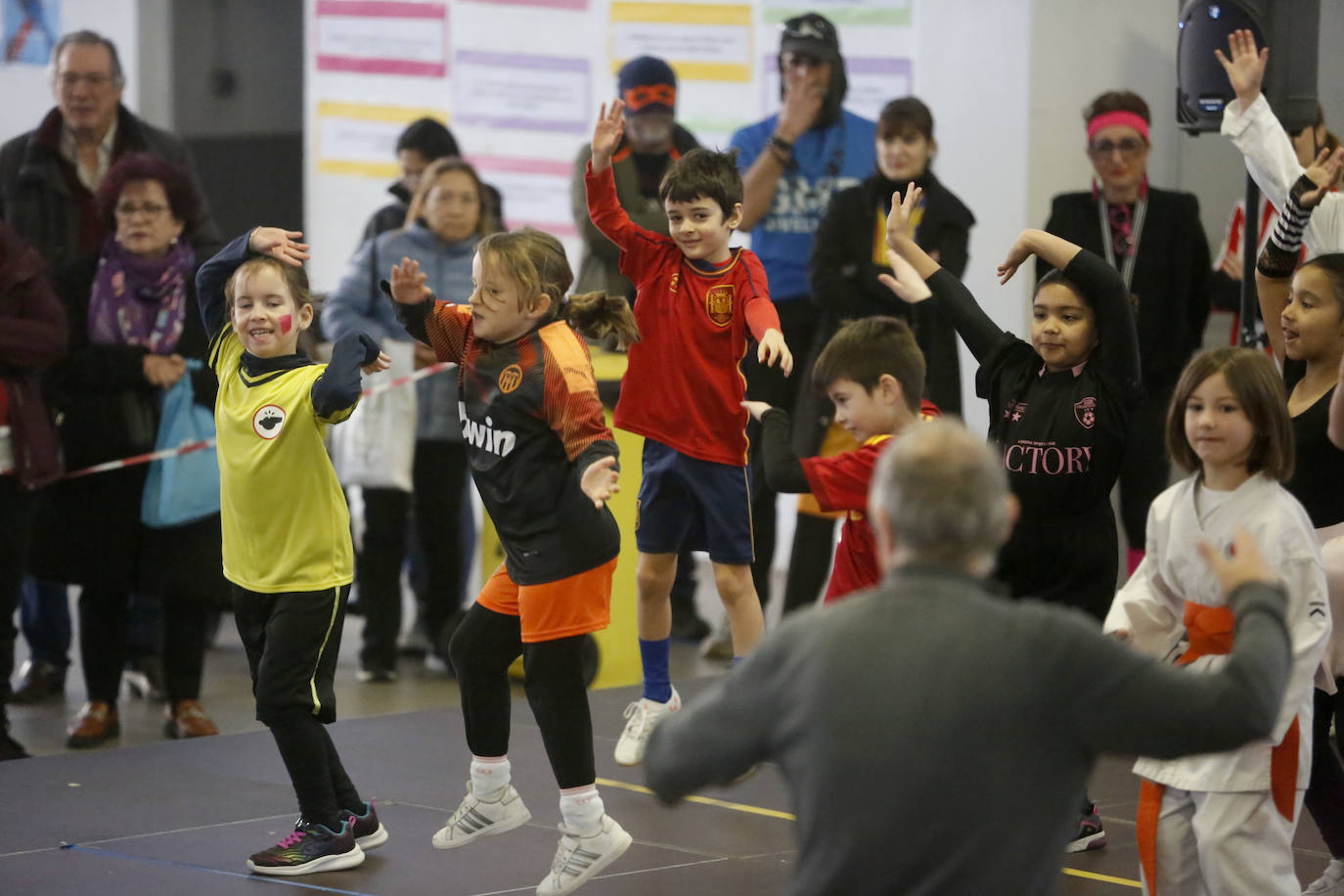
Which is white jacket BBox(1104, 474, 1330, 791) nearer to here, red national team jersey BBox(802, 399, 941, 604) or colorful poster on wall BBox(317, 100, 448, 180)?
red national team jersey BBox(802, 399, 941, 604)

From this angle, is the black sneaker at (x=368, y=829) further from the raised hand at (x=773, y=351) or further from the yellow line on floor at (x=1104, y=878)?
the yellow line on floor at (x=1104, y=878)

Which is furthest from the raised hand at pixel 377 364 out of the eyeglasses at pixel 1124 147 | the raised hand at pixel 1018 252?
the eyeglasses at pixel 1124 147

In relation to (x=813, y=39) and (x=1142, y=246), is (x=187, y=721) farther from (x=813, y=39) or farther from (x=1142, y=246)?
(x=1142, y=246)

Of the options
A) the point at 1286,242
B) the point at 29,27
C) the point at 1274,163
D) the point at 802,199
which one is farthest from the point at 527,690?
the point at 29,27

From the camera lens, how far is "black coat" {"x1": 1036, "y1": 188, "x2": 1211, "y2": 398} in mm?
5883

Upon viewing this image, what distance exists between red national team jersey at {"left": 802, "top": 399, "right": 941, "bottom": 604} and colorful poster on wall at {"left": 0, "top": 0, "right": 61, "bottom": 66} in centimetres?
581

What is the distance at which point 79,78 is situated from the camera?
5797 mm

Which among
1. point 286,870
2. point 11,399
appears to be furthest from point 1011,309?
point 286,870

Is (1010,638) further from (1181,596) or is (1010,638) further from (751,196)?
(751,196)

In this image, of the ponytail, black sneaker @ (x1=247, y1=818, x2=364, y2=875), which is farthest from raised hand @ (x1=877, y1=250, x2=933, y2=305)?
black sneaker @ (x1=247, y1=818, x2=364, y2=875)

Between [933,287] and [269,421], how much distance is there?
61.9 inches

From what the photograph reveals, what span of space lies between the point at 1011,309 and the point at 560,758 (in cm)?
441

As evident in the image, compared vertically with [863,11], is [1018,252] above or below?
below

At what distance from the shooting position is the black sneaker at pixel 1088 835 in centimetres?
390
